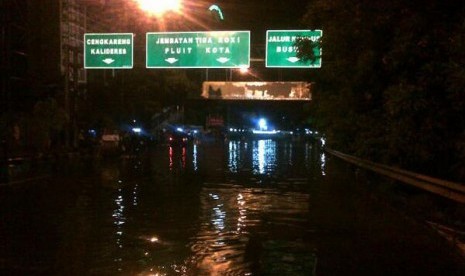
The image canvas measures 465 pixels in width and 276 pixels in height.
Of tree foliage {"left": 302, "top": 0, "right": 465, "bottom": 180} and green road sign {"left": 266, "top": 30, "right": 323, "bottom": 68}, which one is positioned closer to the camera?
tree foliage {"left": 302, "top": 0, "right": 465, "bottom": 180}

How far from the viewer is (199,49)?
35219mm

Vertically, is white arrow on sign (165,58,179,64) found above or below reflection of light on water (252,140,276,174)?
above

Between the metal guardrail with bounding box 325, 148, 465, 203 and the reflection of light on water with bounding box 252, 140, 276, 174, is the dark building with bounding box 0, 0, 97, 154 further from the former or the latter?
the metal guardrail with bounding box 325, 148, 465, 203

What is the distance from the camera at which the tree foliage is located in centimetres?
1427

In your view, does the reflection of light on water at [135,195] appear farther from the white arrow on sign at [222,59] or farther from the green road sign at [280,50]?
the green road sign at [280,50]

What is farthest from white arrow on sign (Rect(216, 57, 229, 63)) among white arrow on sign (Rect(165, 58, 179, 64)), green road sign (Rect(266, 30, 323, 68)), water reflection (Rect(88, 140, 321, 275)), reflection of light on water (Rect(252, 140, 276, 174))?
water reflection (Rect(88, 140, 321, 275))

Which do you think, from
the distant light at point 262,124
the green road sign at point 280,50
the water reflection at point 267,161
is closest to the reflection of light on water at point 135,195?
the water reflection at point 267,161

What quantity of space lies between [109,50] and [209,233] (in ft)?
85.3

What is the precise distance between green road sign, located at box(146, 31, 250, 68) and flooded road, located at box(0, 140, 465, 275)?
1399 centimetres

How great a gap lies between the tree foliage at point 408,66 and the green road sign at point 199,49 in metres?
12.8

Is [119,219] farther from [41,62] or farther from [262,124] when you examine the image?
[262,124]

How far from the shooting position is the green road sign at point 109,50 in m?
36.1

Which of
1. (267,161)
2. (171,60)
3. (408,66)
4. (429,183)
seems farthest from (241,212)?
(267,161)

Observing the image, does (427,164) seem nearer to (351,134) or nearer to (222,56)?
(351,134)
